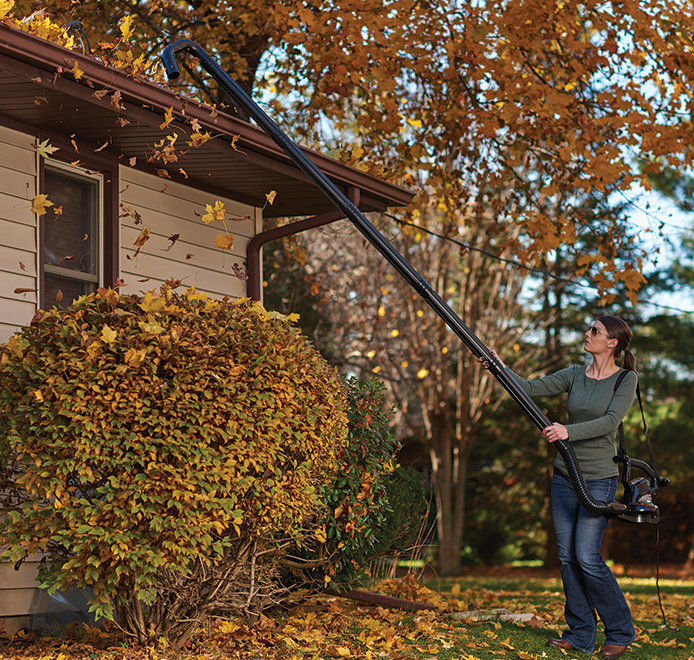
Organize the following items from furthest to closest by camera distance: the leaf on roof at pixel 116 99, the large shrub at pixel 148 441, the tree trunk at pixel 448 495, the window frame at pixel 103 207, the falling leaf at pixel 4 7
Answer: the tree trunk at pixel 448 495, the window frame at pixel 103 207, the leaf on roof at pixel 116 99, the falling leaf at pixel 4 7, the large shrub at pixel 148 441

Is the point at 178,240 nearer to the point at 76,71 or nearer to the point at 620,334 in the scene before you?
the point at 76,71

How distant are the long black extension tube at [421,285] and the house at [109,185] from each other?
0.28 metres

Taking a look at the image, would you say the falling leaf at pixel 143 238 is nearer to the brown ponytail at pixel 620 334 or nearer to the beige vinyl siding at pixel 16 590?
the beige vinyl siding at pixel 16 590

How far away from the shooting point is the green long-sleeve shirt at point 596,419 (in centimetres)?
575

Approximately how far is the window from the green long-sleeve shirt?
316 centimetres

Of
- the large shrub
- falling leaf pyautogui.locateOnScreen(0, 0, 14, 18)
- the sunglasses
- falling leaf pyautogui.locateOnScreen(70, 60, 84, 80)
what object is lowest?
the large shrub

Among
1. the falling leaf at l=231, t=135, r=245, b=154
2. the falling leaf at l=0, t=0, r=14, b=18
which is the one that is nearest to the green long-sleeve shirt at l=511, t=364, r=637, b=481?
the falling leaf at l=231, t=135, r=245, b=154

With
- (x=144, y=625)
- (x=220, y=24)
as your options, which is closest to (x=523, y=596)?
(x=144, y=625)

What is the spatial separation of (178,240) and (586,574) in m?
3.95

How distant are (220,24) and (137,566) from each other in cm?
702

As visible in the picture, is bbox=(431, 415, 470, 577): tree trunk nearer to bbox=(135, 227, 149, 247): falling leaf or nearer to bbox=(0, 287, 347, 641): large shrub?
bbox=(135, 227, 149, 247): falling leaf

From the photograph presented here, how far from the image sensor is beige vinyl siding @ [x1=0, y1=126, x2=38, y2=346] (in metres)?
5.95

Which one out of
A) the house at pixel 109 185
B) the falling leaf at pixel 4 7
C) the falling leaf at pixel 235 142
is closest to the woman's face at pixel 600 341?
the house at pixel 109 185

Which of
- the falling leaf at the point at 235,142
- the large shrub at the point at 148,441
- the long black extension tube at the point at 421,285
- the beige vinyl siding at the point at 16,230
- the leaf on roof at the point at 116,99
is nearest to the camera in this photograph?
the large shrub at the point at 148,441
